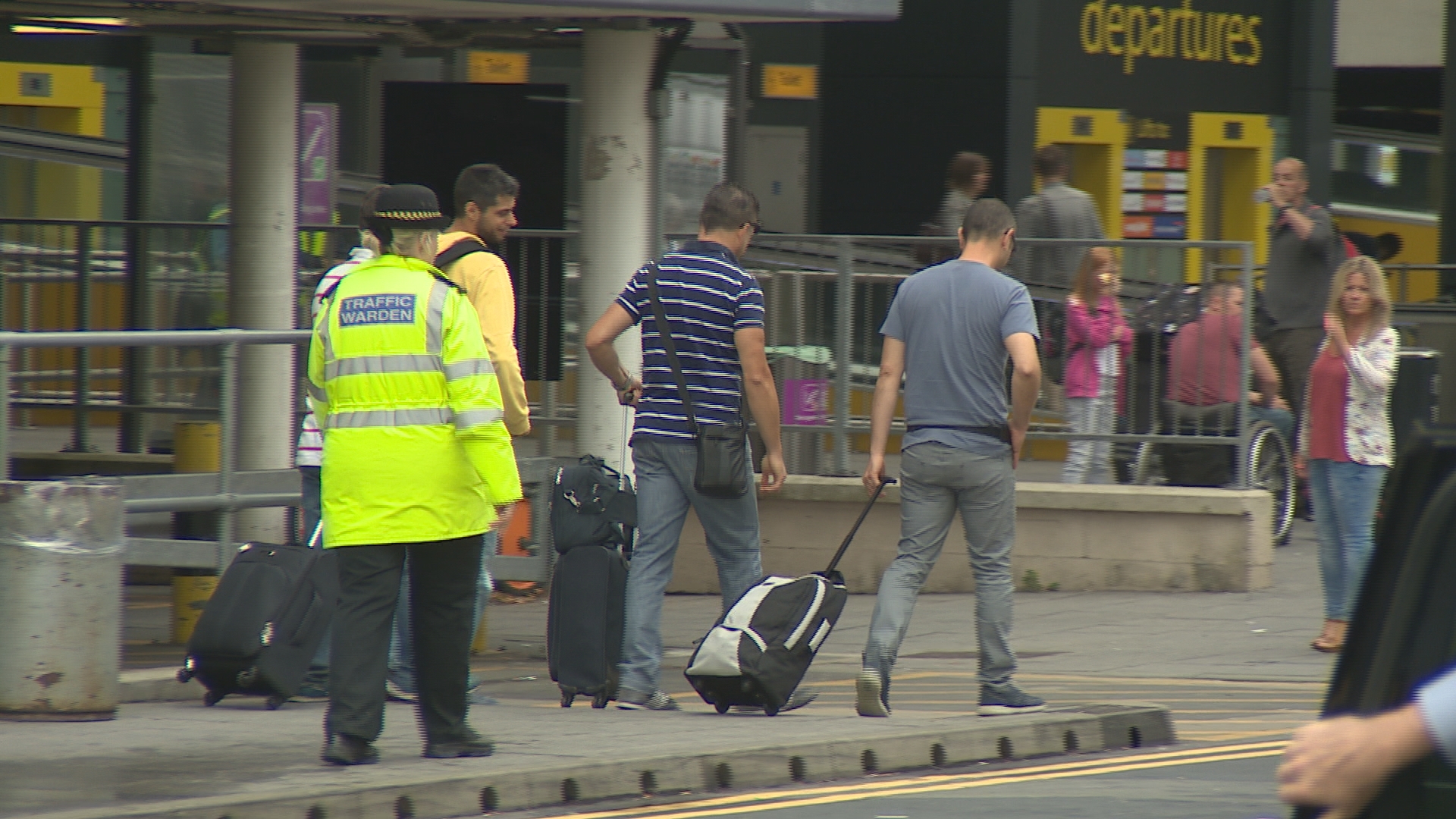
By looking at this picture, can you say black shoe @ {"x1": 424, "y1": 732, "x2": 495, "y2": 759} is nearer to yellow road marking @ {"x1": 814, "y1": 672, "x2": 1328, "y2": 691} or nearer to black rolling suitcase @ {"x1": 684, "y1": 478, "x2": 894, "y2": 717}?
black rolling suitcase @ {"x1": 684, "y1": 478, "x2": 894, "y2": 717}

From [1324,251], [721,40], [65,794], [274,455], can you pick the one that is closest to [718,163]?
[721,40]

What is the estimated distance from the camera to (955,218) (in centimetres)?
1352

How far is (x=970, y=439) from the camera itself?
755cm

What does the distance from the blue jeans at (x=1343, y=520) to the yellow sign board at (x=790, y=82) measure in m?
8.79

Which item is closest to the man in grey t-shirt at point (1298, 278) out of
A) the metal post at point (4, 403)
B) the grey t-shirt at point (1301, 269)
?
the grey t-shirt at point (1301, 269)

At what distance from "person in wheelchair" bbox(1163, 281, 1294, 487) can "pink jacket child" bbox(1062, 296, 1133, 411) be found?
10.1 inches

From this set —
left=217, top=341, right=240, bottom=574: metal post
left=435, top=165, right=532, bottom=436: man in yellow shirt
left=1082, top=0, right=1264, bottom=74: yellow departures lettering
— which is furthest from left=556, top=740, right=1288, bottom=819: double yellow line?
left=1082, top=0, right=1264, bottom=74: yellow departures lettering

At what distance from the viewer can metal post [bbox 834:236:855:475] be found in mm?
11922

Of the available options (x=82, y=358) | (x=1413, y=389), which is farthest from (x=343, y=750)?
(x=1413, y=389)

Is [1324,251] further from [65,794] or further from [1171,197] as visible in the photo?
[65,794]

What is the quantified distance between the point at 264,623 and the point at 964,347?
8.38ft

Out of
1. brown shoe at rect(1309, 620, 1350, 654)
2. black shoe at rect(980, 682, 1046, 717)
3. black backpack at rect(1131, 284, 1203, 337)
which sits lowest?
brown shoe at rect(1309, 620, 1350, 654)

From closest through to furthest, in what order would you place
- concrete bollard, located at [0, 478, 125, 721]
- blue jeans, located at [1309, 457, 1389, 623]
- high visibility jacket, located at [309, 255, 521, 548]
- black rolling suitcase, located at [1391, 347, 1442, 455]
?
1. high visibility jacket, located at [309, 255, 521, 548]
2. concrete bollard, located at [0, 478, 125, 721]
3. blue jeans, located at [1309, 457, 1389, 623]
4. black rolling suitcase, located at [1391, 347, 1442, 455]

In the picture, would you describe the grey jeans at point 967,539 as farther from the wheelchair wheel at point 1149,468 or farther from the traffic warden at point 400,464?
the wheelchair wheel at point 1149,468
